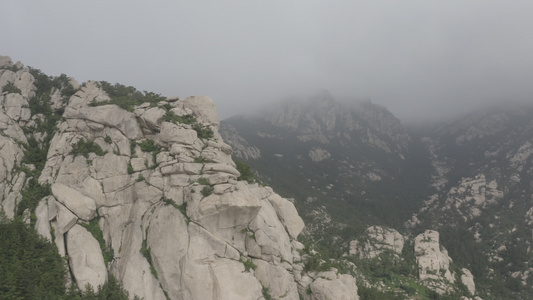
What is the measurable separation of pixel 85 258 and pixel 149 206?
32.8ft

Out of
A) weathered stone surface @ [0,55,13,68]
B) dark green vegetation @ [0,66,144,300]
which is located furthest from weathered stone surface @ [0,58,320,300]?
weathered stone surface @ [0,55,13,68]

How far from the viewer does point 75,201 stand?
42.1 meters

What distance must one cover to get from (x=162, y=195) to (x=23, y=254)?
17.3 m

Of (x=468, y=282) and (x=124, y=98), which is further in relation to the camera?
(x=468, y=282)

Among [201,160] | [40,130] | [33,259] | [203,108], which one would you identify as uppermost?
Answer: [203,108]

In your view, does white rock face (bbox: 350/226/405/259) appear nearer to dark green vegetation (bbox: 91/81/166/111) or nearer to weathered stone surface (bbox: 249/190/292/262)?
weathered stone surface (bbox: 249/190/292/262)

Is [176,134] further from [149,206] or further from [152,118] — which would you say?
[149,206]

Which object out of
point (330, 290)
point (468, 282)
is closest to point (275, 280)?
point (330, 290)

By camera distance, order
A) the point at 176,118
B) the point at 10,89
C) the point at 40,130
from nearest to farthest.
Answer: the point at 176,118 < the point at 40,130 < the point at 10,89

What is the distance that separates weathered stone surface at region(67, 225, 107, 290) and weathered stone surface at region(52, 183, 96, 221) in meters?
2.05

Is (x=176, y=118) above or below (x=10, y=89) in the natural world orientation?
below

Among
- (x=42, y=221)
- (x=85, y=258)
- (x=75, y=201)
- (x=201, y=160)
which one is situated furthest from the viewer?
(x=201, y=160)

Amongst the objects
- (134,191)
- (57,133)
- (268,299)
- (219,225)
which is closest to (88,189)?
(134,191)

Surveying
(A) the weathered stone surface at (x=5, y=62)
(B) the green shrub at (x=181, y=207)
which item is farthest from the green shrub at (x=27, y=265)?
(A) the weathered stone surface at (x=5, y=62)
